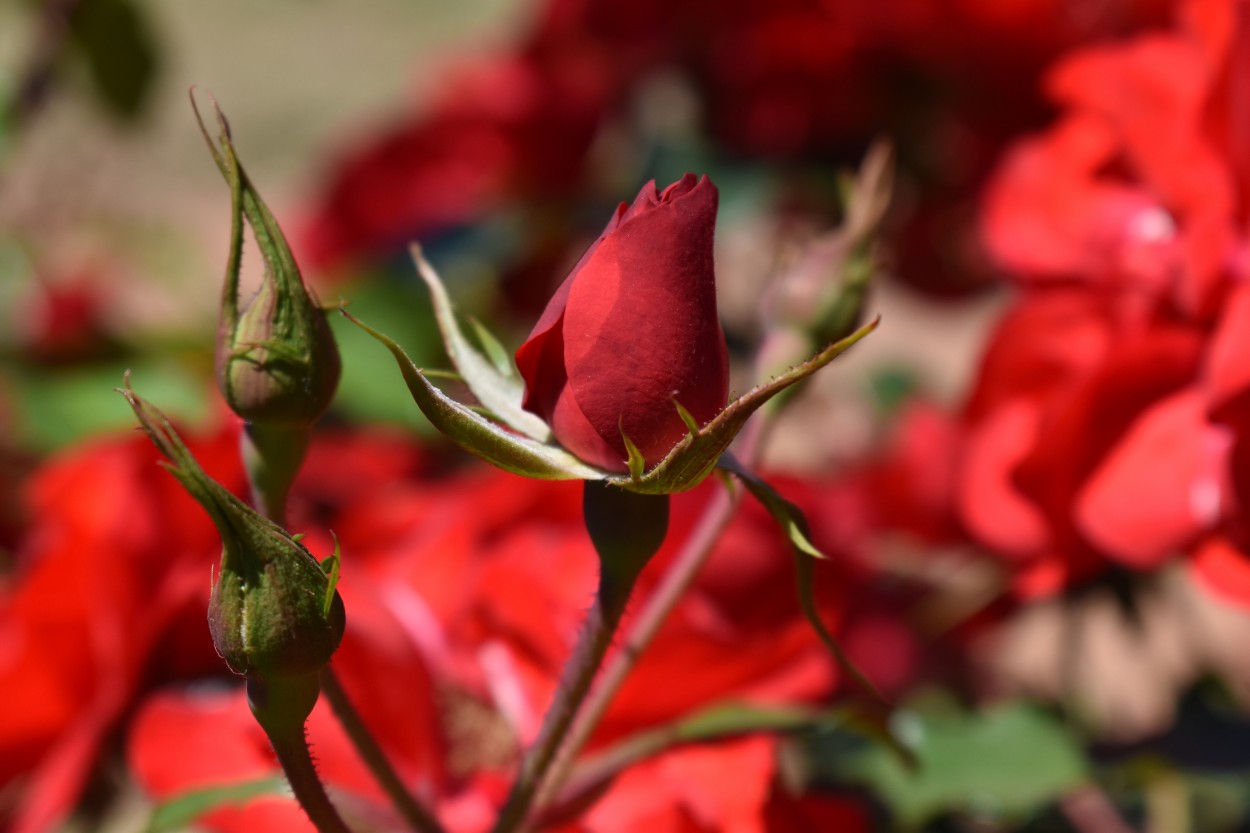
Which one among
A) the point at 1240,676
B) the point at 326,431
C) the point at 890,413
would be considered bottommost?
the point at 1240,676

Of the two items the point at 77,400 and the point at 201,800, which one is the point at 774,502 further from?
the point at 77,400

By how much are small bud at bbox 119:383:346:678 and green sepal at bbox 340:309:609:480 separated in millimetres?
32

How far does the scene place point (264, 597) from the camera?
21cm

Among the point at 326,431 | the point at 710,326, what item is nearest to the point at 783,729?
the point at 710,326

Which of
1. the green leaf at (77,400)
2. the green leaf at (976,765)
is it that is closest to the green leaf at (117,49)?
the green leaf at (77,400)

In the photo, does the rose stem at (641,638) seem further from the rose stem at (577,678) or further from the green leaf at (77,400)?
the green leaf at (77,400)

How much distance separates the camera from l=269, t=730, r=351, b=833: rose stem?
228mm

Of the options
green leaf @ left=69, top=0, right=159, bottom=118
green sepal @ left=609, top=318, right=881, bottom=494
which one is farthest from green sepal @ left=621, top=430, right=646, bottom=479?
green leaf @ left=69, top=0, right=159, bottom=118

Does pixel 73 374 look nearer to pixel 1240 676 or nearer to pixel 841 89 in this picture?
pixel 841 89

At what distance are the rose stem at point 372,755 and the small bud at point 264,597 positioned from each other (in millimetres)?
30

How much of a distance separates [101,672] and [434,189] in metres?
0.56

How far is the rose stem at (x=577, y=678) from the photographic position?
0.83 ft

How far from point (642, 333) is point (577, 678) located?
0.08 m

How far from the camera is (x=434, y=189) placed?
0.91 m
